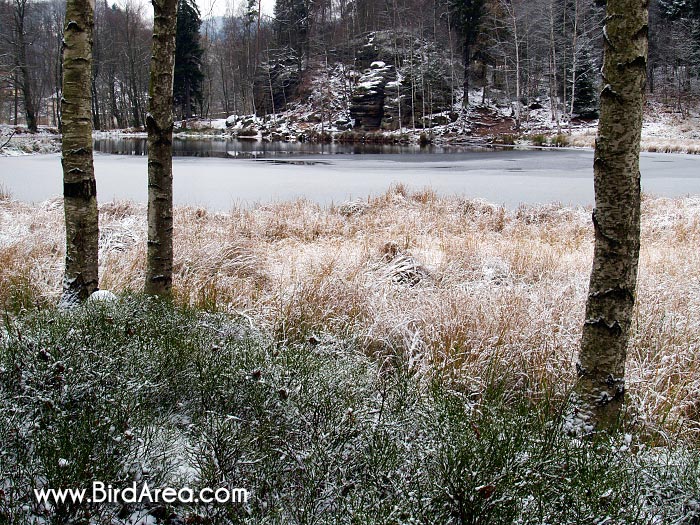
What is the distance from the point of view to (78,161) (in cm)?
340

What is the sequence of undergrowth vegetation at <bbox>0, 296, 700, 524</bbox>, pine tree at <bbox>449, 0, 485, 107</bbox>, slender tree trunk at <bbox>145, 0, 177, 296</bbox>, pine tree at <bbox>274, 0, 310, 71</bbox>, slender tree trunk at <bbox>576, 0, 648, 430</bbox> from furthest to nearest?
1. pine tree at <bbox>274, 0, 310, 71</bbox>
2. pine tree at <bbox>449, 0, 485, 107</bbox>
3. slender tree trunk at <bbox>145, 0, 177, 296</bbox>
4. slender tree trunk at <bbox>576, 0, 648, 430</bbox>
5. undergrowth vegetation at <bbox>0, 296, 700, 524</bbox>

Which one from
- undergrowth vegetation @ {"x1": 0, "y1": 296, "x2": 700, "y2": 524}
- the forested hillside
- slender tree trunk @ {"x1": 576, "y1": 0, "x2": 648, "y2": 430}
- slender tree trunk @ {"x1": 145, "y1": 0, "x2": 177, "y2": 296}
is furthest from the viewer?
the forested hillside

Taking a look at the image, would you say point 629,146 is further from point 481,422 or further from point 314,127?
point 314,127

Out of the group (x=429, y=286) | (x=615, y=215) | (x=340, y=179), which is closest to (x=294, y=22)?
(x=340, y=179)

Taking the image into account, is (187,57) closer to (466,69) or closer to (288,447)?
(466,69)

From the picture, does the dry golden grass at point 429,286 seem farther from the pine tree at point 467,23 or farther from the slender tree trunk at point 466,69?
the pine tree at point 467,23

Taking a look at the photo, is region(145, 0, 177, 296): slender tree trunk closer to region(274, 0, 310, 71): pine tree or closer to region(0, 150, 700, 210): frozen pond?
region(0, 150, 700, 210): frozen pond

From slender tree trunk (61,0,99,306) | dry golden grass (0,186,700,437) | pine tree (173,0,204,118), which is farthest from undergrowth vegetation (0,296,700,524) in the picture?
pine tree (173,0,204,118)

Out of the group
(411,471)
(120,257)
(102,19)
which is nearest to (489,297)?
(411,471)

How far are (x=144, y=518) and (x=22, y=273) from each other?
3.49 meters

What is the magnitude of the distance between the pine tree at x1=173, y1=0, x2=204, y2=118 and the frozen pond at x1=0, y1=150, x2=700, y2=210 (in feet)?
84.0

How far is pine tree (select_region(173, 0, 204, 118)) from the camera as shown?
132 ft

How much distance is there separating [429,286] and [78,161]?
297 cm

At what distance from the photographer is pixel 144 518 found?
152 cm
